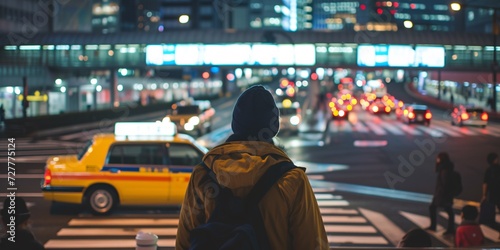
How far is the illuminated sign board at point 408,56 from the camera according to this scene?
5172 cm

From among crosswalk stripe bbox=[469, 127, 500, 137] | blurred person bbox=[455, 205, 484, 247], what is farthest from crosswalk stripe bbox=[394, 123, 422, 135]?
blurred person bbox=[455, 205, 484, 247]

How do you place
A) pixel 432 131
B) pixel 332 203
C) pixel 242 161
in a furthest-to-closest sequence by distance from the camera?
pixel 432 131 → pixel 332 203 → pixel 242 161

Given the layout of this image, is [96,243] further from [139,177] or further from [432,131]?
[432,131]

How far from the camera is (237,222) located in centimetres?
325

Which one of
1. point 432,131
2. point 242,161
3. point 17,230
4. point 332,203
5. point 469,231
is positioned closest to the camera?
point 242,161

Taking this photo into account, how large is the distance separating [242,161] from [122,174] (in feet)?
38.7

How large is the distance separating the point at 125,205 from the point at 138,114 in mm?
44915

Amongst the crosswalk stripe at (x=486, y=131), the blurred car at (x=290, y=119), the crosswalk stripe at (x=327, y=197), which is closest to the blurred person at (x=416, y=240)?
the crosswalk stripe at (x=327, y=197)

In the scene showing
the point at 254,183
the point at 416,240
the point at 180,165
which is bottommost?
the point at 180,165

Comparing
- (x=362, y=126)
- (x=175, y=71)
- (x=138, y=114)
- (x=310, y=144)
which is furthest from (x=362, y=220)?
(x=175, y=71)

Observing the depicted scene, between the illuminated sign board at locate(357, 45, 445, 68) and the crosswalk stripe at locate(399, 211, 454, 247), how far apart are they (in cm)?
3698

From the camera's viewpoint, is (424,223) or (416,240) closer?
(416,240)

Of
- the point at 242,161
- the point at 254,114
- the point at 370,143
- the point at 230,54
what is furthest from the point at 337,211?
the point at 230,54

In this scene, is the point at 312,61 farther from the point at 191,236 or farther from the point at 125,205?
the point at 191,236
